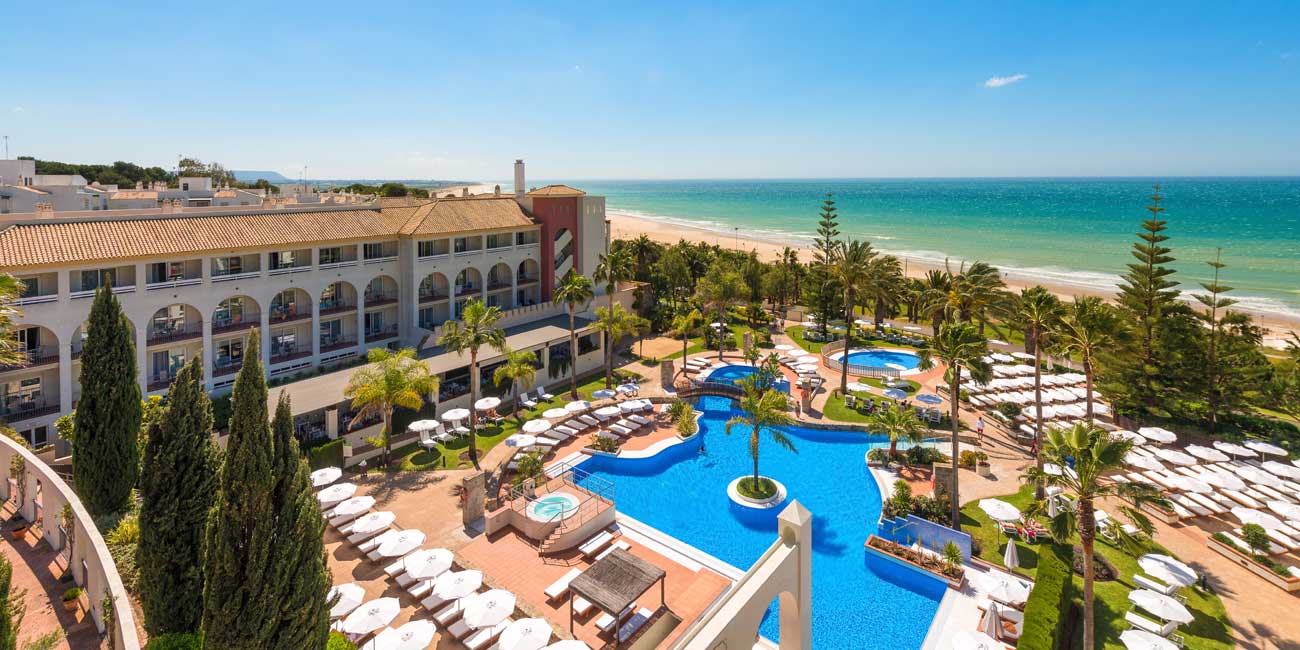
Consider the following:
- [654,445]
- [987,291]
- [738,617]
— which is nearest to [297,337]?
[654,445]

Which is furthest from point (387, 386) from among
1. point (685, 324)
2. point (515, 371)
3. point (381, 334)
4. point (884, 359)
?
point (884, 359)

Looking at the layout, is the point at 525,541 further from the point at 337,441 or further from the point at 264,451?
the point at 264,451

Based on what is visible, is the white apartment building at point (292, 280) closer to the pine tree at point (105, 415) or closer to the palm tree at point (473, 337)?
the pine tree at point (105, 415)

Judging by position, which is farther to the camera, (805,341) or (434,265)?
(805,341)

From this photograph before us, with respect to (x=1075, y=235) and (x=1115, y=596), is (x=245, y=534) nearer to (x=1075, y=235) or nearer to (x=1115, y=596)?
(x=1115, y=596)

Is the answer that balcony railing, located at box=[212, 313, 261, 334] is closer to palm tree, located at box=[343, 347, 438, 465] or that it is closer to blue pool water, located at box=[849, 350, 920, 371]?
palm tree, located at box=[343, 347, 438, 465]

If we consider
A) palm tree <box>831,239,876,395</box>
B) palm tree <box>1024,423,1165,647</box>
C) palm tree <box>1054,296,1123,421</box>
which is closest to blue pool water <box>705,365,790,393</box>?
palm tree <box>831,239,876,395</box>
